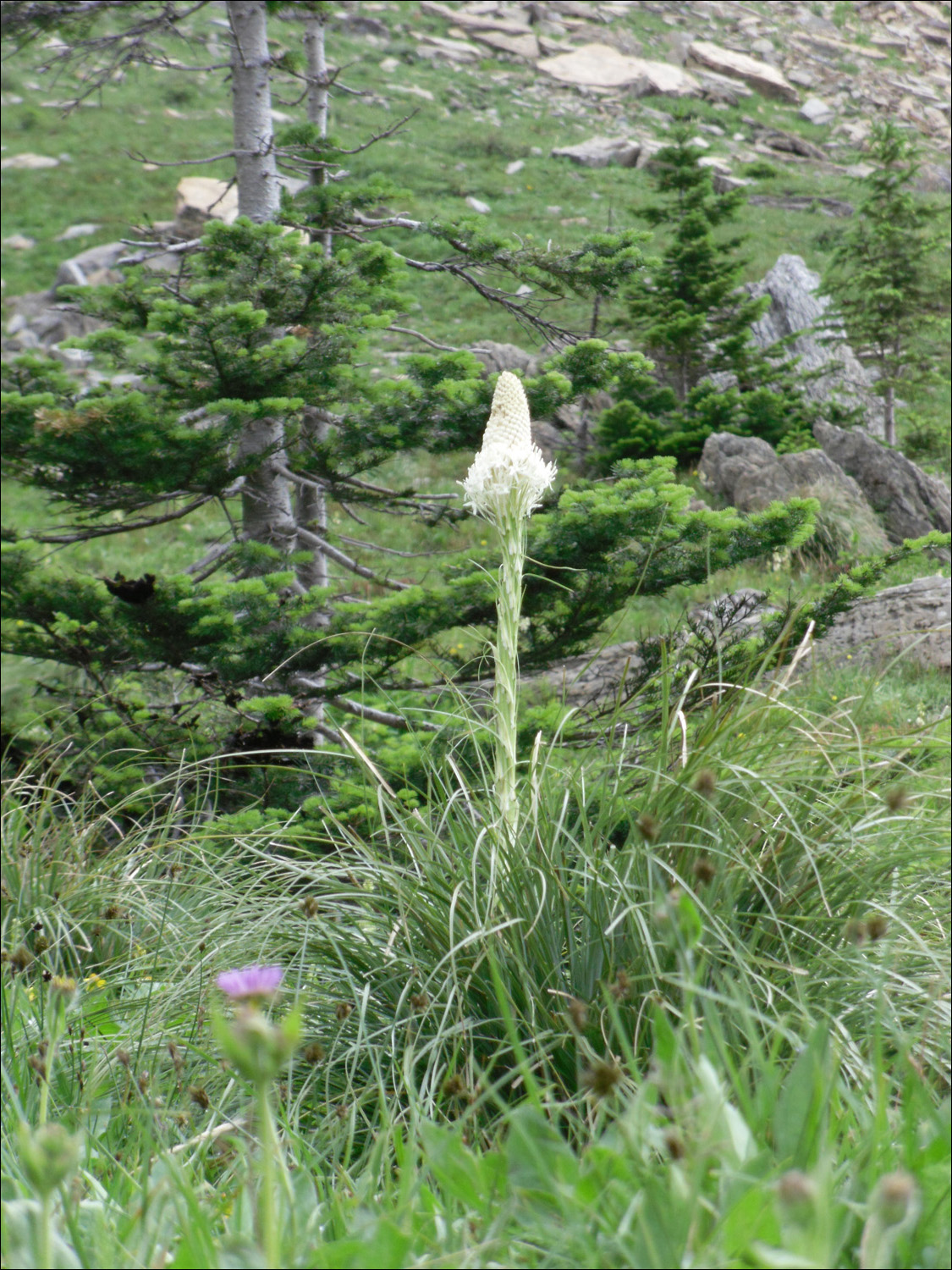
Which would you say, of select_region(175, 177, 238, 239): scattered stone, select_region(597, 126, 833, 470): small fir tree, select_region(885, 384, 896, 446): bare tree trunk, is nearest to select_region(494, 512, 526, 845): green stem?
select_region(597, 126, 833, 470): small fir tree

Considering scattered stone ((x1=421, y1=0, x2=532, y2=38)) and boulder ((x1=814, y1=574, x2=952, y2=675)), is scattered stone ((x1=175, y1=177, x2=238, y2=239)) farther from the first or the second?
scattered stone ((x1=421, y1=0, x2=532, y2=38))

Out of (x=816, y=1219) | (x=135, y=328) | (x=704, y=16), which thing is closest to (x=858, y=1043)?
(x=816, y=1219)

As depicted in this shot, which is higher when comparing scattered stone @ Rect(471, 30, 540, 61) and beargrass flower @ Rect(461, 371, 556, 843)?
scattered stone @ Rect(471, 30, 540, 61)

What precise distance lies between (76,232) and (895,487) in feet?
55.4

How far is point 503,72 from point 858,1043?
35.5 metres

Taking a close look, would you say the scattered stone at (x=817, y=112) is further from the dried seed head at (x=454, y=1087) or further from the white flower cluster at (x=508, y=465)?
the dried seed head at (x=454, y=1087)

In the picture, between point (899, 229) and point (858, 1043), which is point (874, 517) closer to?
point (899, 229)

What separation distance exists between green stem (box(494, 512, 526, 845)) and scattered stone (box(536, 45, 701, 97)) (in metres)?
34.3

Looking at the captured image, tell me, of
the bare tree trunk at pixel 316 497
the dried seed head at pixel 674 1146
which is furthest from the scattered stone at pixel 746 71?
the dried seed head at pixel 674 1146

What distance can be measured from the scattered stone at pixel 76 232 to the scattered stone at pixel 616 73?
18701 millimetres

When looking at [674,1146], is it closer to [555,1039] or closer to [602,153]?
[555,1039]

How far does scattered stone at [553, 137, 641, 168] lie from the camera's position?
2517 cm

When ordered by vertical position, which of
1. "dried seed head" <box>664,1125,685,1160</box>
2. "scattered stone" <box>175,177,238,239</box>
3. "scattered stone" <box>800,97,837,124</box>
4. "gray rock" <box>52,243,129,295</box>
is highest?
"scattered stone" <box>800,97,837,124</box>

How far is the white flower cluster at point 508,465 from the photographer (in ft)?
7.09
